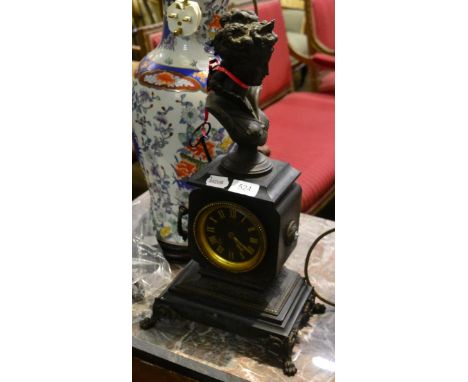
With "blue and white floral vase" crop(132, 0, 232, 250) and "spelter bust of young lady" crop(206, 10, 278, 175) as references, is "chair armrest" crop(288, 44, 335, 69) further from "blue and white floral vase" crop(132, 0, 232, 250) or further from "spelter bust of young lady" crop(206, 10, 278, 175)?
"spelter bust of young lady" crop(206, 10, 278, 175)

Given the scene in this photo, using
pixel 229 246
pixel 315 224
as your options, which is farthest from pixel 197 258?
pixel 315 224

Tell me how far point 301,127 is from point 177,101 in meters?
1.19

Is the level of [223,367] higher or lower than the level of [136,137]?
lower

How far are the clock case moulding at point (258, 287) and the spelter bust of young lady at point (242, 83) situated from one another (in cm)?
4

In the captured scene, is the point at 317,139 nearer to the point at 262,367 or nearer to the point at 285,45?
the point at 285,45

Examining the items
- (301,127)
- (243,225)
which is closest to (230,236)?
(243,225)

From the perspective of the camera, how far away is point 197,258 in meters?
1.14

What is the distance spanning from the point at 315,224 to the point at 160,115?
609 mm

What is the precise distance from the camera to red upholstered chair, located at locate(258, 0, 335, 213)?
1976 millimetres

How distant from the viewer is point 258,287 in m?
1.10

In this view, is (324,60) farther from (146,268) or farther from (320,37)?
(146,268)

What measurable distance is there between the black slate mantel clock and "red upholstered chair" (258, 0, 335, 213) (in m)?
0.79

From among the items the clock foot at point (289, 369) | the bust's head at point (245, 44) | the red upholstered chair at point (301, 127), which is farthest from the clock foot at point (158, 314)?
the red upholstered chair at point (301, 127)

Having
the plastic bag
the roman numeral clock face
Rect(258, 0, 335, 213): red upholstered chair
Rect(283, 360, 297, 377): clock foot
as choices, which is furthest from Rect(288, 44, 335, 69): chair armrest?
Rect(283, 360, 297, 377): clock foot
